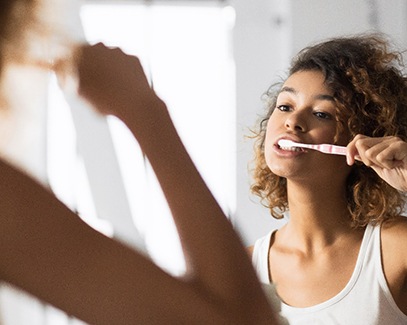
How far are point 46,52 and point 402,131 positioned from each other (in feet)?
3.33

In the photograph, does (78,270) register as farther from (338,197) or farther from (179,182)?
(338,197)

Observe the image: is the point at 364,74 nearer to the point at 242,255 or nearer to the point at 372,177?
the point at 372,177

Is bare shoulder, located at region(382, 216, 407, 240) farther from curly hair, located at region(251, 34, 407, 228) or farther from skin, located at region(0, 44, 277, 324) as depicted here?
skin, located at region(0, 44, 277, 324)

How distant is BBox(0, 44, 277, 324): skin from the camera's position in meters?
0.31

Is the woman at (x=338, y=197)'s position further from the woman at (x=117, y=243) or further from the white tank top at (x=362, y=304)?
the woman at (x=117, y=243)

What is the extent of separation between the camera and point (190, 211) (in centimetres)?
33

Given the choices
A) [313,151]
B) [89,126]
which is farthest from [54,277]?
[313,151]

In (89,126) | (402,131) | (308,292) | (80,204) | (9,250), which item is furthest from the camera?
(80,204)

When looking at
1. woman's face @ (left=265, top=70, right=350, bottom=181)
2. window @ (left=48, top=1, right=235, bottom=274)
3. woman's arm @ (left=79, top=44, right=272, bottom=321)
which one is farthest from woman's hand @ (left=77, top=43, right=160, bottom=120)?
window @ (left=48, top=1, right=235, bottom=274)

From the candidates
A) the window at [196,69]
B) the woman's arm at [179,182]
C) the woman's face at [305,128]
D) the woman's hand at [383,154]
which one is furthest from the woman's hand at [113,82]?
the window at [196,69]

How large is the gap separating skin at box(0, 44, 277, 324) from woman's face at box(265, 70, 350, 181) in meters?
0.80

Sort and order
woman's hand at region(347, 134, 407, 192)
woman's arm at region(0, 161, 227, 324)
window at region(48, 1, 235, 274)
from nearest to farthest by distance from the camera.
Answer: woman's arm at region(0, 161, 227, 324)
woman's hand at region(347, 134, 407, 192)
window at region(48, 1, 235, 274)

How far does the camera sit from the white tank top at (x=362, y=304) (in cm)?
109

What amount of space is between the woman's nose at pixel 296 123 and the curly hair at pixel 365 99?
62 millimetres
